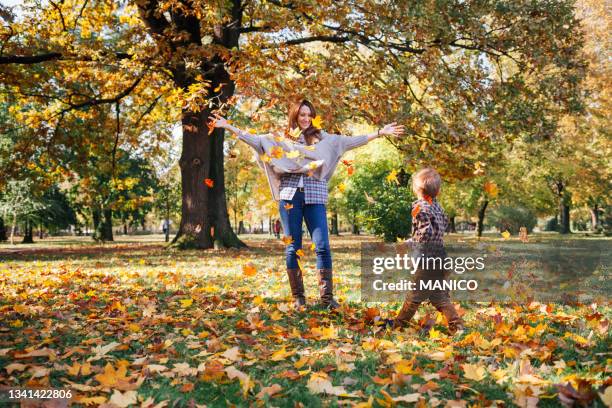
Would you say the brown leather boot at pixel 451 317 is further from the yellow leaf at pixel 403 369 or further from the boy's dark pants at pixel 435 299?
the yellow leaf at pixel 403 369

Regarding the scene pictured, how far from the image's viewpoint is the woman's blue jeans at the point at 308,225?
4.82 meters

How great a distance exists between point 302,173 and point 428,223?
144 cm

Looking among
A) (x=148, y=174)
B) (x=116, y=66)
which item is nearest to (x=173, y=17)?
(x=116, y=66)

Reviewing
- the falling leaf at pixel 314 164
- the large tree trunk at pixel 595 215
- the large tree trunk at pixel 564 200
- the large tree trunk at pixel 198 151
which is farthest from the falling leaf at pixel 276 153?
the large tree trunk at pixel 595 215

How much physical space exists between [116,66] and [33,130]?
14.4 feet

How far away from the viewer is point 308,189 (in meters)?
4.84

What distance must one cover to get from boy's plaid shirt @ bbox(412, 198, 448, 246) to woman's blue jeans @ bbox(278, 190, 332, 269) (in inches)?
44.2

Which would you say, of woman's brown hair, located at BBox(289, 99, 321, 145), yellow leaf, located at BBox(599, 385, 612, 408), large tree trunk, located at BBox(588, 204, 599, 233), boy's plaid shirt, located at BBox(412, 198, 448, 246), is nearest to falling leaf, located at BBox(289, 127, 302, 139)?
woman's brown hair, located at BBox(289, 99, 321, 145)

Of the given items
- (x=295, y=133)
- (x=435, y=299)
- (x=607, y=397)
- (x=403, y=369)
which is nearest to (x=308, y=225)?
(x=295, y=133)

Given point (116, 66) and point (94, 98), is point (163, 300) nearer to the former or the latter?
point (116, 66)

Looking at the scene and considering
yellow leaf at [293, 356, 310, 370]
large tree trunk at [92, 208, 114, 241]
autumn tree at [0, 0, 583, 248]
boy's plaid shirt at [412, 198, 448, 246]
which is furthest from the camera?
large tree trunk at [92, 208, 114, 241]

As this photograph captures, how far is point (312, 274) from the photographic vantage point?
26.6ft

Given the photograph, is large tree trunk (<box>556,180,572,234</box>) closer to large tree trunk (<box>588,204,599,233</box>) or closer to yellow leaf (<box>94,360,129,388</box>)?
large tree trunk (<box>588,204,599,233</box>)

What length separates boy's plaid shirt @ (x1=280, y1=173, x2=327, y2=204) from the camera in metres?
4.84
